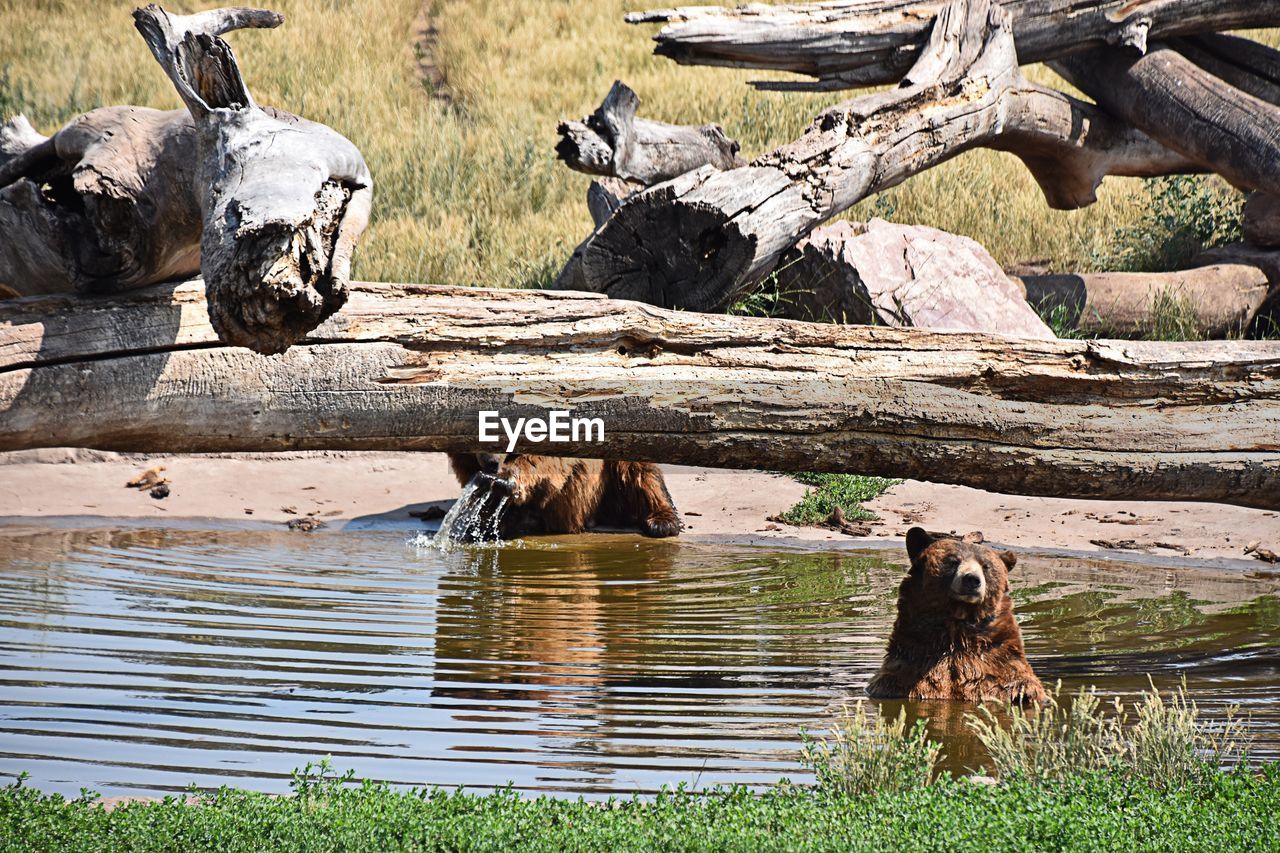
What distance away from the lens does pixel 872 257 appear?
10398 mm

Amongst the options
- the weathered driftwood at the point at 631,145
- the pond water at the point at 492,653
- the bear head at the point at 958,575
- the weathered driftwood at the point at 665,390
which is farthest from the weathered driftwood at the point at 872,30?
the bear head at the point at 958,575

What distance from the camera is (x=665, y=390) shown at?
206 inches

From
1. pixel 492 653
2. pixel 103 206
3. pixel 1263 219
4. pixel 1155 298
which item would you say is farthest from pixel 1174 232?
pixel 103 206

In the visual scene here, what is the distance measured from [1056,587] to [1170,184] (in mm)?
7806

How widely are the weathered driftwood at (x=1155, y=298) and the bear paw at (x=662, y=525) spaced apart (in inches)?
161

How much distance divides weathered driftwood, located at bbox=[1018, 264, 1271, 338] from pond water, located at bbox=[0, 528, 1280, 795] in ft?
12.9

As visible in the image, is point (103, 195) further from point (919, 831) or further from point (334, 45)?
point (334, 45)

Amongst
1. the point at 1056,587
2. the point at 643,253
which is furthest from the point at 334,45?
the point at 1056,587

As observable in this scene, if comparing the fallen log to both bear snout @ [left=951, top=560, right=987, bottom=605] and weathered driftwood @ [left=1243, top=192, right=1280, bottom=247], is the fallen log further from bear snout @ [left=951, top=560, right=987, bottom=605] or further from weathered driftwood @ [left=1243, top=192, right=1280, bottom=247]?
weathered driftwood @ [left=1243, top=192, right=1280, bottom=247]

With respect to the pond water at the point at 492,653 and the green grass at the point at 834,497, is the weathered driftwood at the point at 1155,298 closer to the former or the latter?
the green grass at the point at 834,497

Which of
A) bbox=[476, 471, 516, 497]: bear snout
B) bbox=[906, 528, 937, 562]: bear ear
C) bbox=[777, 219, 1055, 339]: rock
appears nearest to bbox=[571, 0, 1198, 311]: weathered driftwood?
bbox=[777, 219, 1055, 339]: rock

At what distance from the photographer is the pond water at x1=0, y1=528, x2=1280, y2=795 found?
4.33 metres

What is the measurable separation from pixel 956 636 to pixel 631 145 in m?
5.00

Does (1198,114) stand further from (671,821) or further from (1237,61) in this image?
(671,821)
